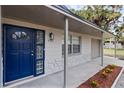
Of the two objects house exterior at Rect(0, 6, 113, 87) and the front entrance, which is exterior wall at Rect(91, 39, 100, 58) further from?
the front entrance

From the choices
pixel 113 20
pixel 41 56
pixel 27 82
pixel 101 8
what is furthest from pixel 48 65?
pixel 113 20

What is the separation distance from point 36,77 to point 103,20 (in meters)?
20.9

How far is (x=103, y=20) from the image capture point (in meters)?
27.4

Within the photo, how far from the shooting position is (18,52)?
7.50m

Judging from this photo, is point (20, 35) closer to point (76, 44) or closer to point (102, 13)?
point (76, 44)

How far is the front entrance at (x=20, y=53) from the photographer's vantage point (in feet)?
22.9

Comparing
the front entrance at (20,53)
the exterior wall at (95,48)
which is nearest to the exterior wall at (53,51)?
the front entrance at (20,53)

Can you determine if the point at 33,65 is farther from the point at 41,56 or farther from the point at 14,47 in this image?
the point at 14,47

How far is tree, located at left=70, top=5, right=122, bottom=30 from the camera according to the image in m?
26.8

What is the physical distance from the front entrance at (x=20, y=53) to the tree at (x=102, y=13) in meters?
19.0

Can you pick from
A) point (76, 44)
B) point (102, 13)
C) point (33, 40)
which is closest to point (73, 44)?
point (76, 44)

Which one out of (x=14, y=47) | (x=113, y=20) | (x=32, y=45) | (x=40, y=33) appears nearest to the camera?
(x=14, y=47)
